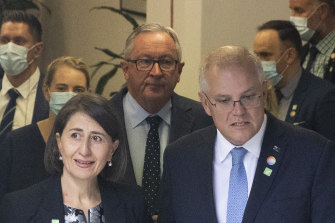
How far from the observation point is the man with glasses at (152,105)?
11.0 feet

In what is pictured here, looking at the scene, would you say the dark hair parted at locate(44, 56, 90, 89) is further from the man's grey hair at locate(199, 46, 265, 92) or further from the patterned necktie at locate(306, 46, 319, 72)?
the patterned necktie at locate(306, 46, 319, 72)

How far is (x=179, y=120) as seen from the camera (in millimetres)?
3414

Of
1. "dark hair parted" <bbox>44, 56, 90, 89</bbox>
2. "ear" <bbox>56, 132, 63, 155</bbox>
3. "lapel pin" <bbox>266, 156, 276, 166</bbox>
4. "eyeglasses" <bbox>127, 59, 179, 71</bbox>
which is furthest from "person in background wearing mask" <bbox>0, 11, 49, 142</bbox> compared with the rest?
"lapel pin" <bbox>266, 156, 276, 166</bbox>

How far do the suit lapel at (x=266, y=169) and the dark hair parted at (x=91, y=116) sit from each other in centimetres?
62

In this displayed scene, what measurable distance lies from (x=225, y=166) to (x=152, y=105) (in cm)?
81

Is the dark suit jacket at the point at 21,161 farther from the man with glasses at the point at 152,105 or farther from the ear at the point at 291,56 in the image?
the ear at the point at 291,56

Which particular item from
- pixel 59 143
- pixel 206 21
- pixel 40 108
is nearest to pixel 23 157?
pixel 59 143

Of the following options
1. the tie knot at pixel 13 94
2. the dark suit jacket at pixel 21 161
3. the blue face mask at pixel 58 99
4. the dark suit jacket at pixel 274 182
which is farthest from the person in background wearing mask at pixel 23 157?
the tie knot at pixel 13 94

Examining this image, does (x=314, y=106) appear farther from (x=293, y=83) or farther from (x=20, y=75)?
(x=20, y=75)

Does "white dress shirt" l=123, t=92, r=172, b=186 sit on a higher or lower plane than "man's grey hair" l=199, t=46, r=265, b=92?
lower

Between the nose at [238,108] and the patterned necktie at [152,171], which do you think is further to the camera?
the patterned necktie at [152,171]

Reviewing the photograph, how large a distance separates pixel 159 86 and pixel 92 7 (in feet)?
10.6

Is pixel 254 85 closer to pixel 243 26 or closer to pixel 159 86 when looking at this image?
pixel 159 86

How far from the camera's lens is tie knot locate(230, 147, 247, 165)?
2678mm
